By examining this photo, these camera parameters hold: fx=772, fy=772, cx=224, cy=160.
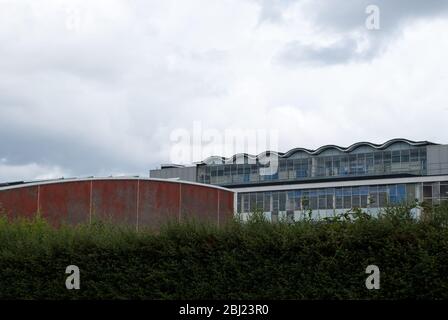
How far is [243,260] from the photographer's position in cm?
1495

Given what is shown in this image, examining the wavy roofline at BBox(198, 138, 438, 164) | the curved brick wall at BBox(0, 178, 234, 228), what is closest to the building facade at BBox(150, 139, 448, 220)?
the wavy roofline at BBox(198, 138, 438, 164)

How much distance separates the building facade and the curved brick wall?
104 feet

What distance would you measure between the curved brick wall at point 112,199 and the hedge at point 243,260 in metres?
16.5

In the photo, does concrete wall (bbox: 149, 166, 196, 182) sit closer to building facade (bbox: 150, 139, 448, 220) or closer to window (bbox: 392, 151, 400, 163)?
building facade (bbox: 150, 139, 448, 220)

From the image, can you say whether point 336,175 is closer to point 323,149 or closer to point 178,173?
point 323,149

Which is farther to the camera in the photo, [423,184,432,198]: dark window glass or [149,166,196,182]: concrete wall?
[149,166,196,182]: concrete wall

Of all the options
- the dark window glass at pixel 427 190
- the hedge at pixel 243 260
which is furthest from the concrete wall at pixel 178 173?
the hedge at pixel 243 260

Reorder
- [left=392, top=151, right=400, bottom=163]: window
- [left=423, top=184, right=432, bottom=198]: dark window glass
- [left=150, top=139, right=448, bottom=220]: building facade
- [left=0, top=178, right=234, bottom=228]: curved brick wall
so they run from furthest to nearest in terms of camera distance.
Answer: [left=392, top=151, right=400, bottom=163]: window → [left=150, top=139, right=448, bottom=220]: building facade → [left=423, top=184, right=432, bottom=198]: dark window glass → [left=0, top=178, right=234, bottom=228]: curved brick wall

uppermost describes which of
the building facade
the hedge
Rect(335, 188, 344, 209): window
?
the building facade

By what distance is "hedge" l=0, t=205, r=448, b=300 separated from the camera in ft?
43.2

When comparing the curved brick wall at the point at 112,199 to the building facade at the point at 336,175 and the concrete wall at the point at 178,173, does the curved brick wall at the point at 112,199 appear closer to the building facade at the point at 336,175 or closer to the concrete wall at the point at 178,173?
the building facade at the point at 336,175

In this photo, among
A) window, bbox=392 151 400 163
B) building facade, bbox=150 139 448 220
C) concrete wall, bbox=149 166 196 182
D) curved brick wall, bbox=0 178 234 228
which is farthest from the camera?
concrete wall, bbox=149 166 196 182
